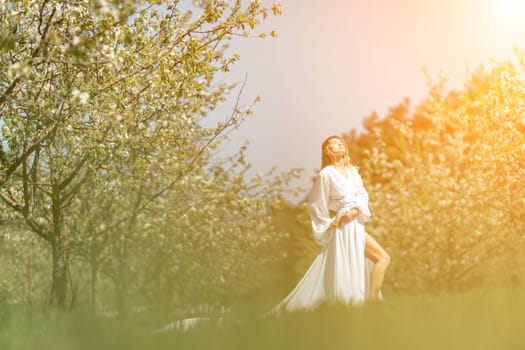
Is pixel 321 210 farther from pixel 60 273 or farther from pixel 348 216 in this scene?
pixel 60 273

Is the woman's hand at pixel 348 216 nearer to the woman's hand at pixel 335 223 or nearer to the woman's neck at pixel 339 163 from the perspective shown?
the woman's hand at pixel 335 223

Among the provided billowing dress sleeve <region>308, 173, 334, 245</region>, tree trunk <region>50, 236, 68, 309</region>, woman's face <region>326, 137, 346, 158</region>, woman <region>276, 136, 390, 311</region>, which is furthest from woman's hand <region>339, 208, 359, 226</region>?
tree trunk <region>50, 236, 68, 309</region>

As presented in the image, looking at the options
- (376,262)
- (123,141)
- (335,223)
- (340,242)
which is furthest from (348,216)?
(123,141)

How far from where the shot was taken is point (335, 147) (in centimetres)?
931

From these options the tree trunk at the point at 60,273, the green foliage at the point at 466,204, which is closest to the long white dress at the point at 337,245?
the tree trunk at the point at 60,273

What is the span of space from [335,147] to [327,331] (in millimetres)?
3979

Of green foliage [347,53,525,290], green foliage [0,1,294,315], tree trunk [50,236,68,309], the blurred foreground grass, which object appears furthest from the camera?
green foliage [347,53,525,290]

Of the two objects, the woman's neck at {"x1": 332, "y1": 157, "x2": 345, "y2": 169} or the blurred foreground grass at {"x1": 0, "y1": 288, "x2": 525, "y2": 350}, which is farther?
the woman's neck at {"x1": 332, "y1": 157, "x2": 345, "y2": 169}

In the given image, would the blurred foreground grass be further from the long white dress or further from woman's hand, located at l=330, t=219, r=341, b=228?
woman's hand, located at l=330, t=219, r=341, b=228

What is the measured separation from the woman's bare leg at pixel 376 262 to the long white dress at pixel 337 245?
0.08 metres

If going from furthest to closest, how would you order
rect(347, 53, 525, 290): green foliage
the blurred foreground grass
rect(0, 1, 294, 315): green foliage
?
rect(347, 53, 525, 290): green foliage, rect(0, 1, 294, 315): green foliage, the blurred foreground grass

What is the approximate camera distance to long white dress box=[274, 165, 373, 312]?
28.8 feet

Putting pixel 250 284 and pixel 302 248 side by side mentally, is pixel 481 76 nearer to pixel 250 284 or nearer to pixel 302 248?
pixel 302 248

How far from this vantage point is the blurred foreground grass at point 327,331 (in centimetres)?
545
